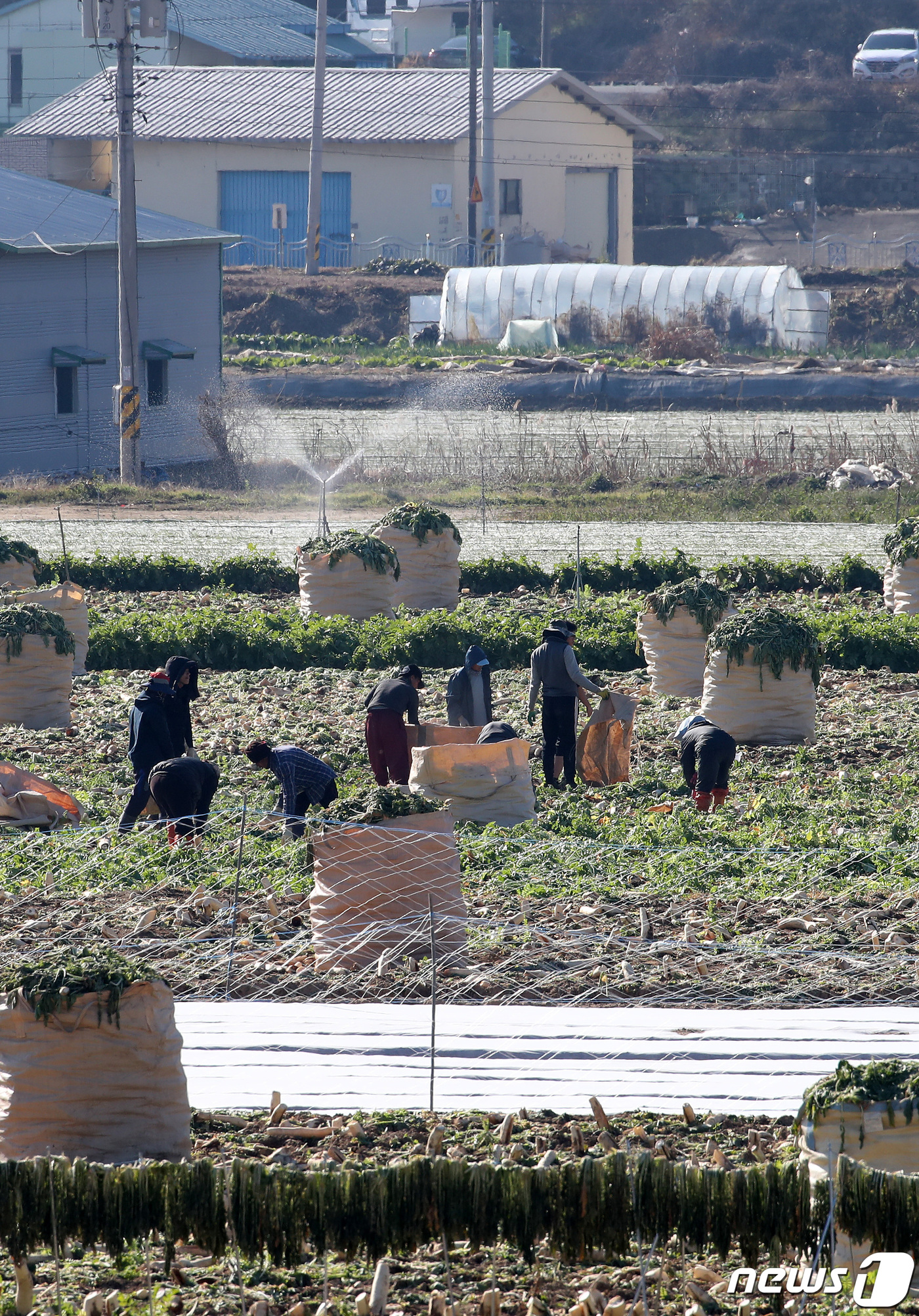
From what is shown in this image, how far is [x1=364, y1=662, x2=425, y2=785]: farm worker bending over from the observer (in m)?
11.1

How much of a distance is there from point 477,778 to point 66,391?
→ 66.8 ft

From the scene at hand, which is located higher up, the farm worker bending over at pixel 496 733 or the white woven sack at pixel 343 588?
the white woven sack at pixel 343 588

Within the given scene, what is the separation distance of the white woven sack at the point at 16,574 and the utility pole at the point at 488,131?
3058 centimetres

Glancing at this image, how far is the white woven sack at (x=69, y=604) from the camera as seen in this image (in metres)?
14.6

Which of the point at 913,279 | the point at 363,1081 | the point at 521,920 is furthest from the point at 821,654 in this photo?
the point at 913,279

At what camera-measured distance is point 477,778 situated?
10500 mm

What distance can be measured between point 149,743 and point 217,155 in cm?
4376

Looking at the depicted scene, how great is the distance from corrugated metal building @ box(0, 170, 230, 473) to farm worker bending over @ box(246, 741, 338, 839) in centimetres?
1917

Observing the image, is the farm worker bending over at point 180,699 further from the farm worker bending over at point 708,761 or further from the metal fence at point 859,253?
A: the metal fence at point 859,253

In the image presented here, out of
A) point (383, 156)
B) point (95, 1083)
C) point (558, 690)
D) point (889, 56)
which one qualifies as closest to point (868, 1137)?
point (95, 1083)

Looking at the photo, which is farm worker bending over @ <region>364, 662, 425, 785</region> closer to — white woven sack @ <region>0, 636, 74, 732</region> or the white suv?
white woven sack @ <region>0, 636, 74, 732</region>

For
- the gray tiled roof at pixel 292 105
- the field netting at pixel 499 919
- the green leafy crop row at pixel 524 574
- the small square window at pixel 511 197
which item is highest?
the gray tiled roof at pixel 292 105

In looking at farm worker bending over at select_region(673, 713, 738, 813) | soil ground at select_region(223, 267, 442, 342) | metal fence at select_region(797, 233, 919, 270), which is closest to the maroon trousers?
farm worker bending over at select_region(673, 713, 738, 813)

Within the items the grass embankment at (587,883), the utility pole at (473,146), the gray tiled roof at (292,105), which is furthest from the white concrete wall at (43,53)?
the grass embankment at (587,883)
